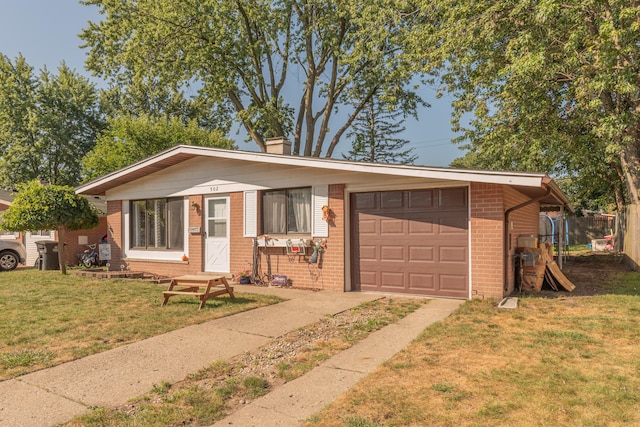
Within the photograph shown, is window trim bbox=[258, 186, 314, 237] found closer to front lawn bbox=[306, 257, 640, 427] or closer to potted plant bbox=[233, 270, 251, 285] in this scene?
potted plant bbox=[233, 270, 251, 285]

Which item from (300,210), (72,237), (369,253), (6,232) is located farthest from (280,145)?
(6,232)

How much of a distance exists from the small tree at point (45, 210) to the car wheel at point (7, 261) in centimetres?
279

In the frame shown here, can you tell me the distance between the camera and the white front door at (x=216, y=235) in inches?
407

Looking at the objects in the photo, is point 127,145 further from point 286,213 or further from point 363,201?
point 363,201

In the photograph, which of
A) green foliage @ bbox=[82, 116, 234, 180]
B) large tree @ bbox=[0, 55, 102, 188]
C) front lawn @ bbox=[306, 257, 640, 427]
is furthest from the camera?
large tree @ bbox=[0, 55, 102, 188]

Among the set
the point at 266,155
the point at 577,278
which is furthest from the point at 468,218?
the point at 577,278

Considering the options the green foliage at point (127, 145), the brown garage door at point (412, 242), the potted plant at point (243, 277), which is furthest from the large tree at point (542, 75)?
the green foliage at point (127, 145)

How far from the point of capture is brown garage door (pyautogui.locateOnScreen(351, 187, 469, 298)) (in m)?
7.64

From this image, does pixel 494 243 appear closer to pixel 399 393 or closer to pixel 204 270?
pixel 399 393

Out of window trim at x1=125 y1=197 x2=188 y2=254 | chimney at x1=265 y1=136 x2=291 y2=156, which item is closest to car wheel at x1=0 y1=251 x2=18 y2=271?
window trim at x1=125 y1=197 x2=188 y2=254

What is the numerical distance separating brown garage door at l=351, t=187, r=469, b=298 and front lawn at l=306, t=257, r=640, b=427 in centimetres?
166

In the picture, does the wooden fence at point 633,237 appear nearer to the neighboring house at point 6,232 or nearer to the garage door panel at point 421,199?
the garage door panel at point 421,199

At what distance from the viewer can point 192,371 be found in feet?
13.4

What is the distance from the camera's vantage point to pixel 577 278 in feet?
34.8
